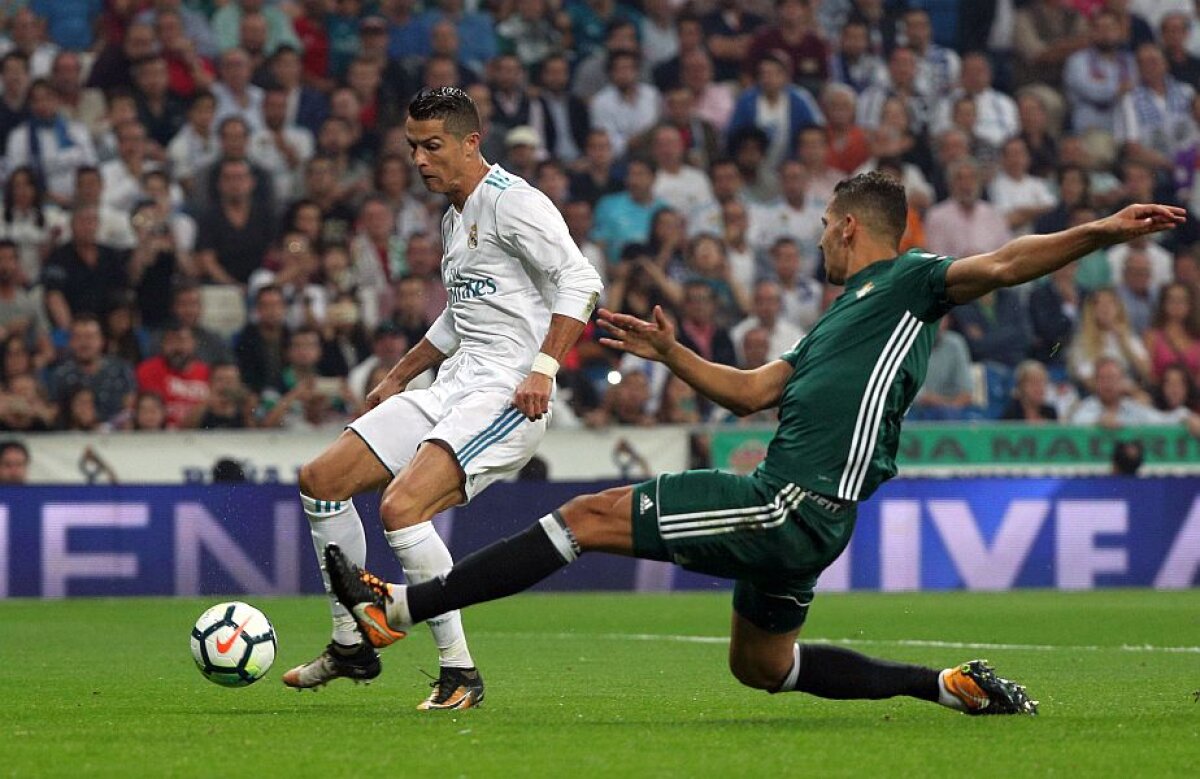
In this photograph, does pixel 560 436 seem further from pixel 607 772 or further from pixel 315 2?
pixel 607 772

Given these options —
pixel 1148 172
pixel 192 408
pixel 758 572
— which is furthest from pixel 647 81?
pixel 758 572

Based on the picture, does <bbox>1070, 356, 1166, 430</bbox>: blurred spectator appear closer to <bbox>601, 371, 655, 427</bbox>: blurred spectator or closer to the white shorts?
<bbox>601, 371, 655, 427</bbox>: blurred spectator

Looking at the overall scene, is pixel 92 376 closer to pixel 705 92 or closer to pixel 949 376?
pixel 705 92

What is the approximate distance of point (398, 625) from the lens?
639 centimetres

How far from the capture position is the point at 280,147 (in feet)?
59.0

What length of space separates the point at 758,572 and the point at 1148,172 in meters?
14.5

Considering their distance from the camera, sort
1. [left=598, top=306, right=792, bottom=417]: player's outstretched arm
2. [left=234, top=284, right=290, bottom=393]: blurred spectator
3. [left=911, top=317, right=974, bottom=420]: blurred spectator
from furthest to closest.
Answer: [left=911, top=317, right=974, bottom=420]: blurred spectator, [left=234, top=284, right=290, bottom=393]: blurred spectator, [left=598, top=306, right=792, bottom=417]: player's outstretched arm

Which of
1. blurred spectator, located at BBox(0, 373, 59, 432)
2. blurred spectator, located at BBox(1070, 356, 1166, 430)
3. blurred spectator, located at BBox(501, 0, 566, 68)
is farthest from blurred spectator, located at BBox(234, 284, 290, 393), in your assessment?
blurred spectator, located at BBox(1070, 356, 1166, 430)

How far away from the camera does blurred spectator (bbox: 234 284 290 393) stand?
16.0 metres

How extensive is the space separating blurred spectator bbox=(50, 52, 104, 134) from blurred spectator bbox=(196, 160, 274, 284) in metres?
1.48

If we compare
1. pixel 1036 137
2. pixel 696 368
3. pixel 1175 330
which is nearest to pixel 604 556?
pixel 1175 330

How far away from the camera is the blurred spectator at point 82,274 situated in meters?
16.5

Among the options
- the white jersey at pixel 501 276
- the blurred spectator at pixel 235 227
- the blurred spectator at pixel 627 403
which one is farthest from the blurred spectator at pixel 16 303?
the white jersey at pixel 501 276

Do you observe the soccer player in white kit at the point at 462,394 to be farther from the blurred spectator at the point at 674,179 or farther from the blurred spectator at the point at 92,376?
the blurred spectator at the point at 674,179
